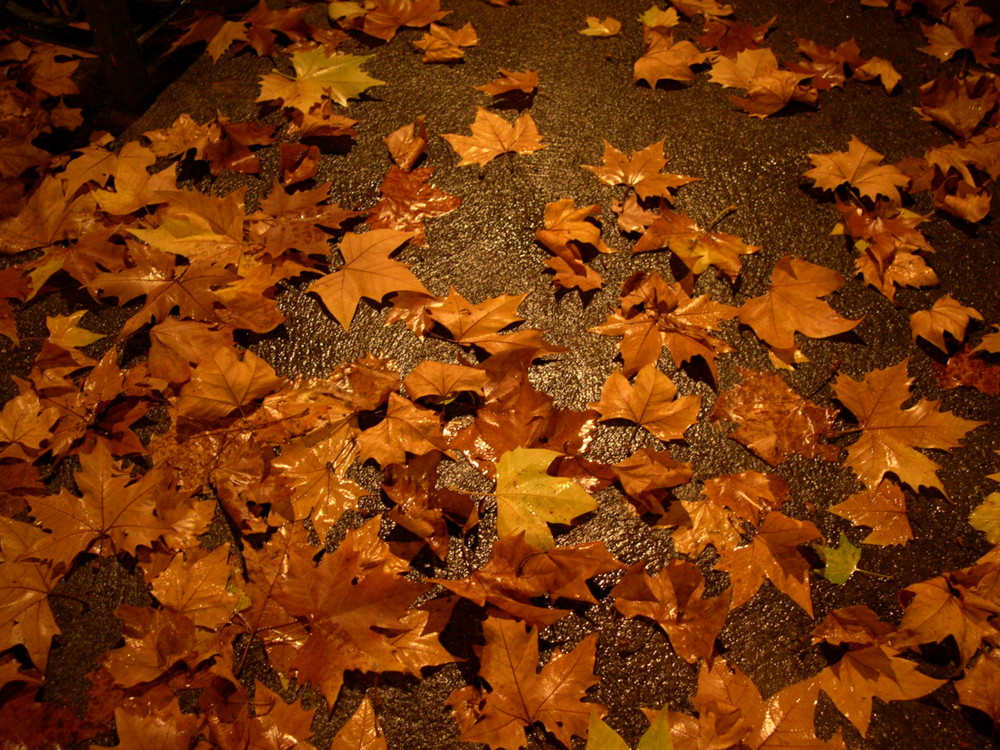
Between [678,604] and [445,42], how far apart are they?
2.60 meters

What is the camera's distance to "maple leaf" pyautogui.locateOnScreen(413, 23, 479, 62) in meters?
2.86

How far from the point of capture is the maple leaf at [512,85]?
268 cm

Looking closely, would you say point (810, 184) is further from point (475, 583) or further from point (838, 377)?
point (475, 583)

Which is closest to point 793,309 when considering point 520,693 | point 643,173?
point 643,173

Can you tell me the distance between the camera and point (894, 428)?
72.7 inches

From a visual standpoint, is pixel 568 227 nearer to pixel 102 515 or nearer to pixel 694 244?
pixel 694 244

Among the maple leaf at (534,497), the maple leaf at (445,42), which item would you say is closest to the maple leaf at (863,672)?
the maple leaf at (534,497)

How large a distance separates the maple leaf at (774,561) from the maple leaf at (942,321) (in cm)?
82

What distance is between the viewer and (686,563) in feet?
5.38

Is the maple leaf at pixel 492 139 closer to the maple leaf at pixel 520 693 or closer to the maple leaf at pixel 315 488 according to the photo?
the maple leaf at pixel 315 488

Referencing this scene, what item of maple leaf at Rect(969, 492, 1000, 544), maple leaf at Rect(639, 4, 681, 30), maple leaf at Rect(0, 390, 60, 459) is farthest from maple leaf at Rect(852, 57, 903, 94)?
maple leaf at Rect(0, 390, 60, 459)

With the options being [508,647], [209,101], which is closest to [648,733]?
[508,647]

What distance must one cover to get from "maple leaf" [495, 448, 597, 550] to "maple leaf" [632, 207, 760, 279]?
3.13 feet

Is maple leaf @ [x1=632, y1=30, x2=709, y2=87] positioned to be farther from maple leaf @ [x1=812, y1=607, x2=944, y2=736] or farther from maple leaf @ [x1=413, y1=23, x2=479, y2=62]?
maple leaf @ [x1=812, y1=607, x2=944, y2=736]
